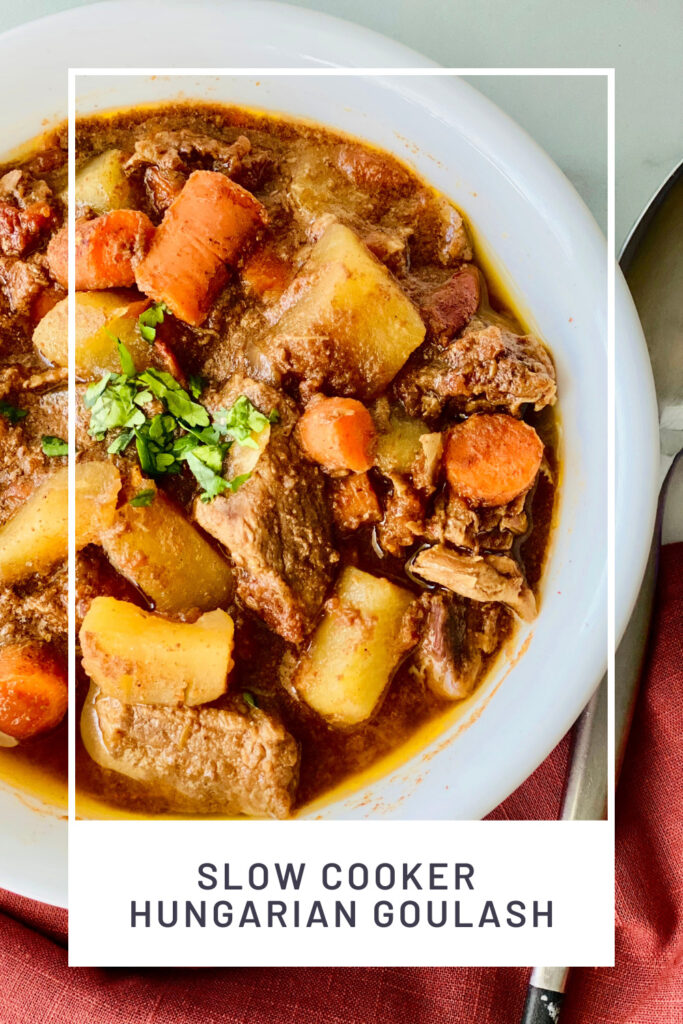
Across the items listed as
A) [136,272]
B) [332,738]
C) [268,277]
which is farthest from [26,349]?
[332,738]

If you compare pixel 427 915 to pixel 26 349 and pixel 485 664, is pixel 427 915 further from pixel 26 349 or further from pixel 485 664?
pixel 26 349

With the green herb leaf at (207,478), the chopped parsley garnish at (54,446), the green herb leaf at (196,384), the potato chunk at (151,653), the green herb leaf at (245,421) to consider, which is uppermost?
the green herb leaf at (196,384)

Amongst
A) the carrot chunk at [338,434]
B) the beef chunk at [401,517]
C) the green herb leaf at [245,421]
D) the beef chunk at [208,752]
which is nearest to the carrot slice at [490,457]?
the beef chunk at [401,517]

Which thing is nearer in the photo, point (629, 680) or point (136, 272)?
point (136, 272)

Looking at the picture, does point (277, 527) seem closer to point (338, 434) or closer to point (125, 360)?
point (338, 434)

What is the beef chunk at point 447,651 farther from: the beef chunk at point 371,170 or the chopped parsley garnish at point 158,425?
the beef chunk at point 371,170

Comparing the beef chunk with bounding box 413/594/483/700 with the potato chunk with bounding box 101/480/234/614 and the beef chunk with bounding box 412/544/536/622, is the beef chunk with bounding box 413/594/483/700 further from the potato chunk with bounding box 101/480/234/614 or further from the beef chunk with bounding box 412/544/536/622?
the potato chunk with bounding box 101/480/234/614
